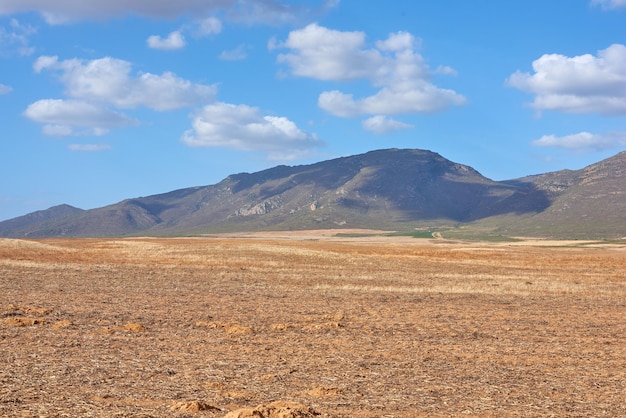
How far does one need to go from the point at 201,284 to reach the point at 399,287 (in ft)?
37.1

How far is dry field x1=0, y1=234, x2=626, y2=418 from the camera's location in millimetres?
12297

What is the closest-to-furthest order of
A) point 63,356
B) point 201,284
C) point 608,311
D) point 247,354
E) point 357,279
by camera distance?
point 63,356, point 247,354, point 608,311, point 201,284, point 357,279

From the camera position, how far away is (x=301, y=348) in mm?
18375

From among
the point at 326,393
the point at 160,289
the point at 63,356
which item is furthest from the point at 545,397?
the point at 160,289

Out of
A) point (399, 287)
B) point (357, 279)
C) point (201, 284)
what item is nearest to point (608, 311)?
point (399, 287)

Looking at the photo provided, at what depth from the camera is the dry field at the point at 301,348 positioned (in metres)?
12.3

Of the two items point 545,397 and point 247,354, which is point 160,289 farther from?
point 545,397

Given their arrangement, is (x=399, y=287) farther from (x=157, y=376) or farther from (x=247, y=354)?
(x=157, y=376)

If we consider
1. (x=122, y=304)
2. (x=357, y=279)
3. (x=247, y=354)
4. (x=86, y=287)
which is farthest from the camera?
(x=357, y=279)

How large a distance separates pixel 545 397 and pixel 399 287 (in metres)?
25.6

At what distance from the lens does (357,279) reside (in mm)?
43906

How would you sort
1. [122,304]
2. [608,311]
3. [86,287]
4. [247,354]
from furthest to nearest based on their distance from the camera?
[86,287] → [608,311] → [122,304] → [247,354]

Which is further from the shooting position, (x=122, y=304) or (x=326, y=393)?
(x=122, y=304)

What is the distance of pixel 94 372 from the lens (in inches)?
560
